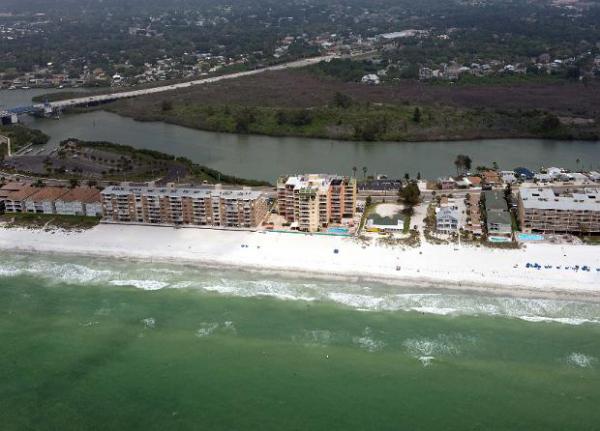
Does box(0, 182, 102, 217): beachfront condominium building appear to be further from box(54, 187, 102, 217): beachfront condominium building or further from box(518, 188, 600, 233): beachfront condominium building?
box(518, 188, 600, 233): beachfront condominium building

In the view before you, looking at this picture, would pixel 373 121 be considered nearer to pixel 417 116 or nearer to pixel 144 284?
pixel 417 116

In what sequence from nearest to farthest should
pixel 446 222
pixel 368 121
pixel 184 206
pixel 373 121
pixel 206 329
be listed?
pixel 206 329
pixel 446 222
pixel 184 206
pixel 373 121
pixel 368 121

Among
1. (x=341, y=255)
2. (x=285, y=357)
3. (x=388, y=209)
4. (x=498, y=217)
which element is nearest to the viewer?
(x=285, y=357)

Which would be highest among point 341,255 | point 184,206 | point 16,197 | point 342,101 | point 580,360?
point 342,101

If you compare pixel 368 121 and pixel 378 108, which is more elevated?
pixel 378 108

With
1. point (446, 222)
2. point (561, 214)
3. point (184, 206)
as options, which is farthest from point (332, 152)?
point (561, 214)

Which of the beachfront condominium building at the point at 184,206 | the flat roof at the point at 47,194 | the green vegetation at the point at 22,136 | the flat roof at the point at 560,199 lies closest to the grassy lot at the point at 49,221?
the flat roof at the point at 47,194

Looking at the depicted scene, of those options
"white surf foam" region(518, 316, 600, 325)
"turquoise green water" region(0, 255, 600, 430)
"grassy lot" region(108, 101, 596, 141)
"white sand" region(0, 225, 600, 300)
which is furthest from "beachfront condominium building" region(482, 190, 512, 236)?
"grassy lot" region(108, 101, 596, 141)

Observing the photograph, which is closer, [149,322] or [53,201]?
[149,322]
